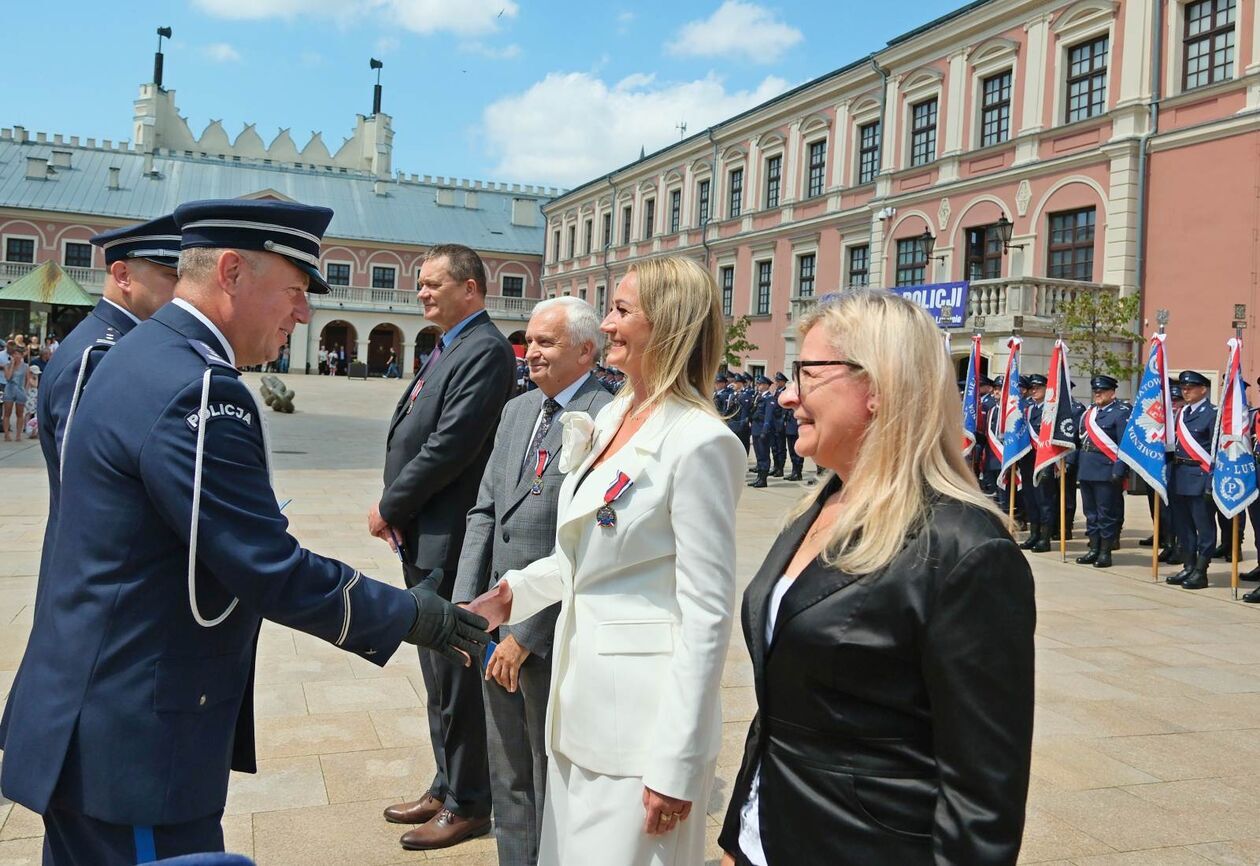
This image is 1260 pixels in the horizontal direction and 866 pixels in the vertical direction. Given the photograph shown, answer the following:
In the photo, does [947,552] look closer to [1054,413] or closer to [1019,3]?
[1054,413]

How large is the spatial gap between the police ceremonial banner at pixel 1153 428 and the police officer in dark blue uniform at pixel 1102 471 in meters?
0.67

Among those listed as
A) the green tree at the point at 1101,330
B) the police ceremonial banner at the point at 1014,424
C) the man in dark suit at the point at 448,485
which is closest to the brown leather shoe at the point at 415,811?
the man in dark suit at the point at 448,485

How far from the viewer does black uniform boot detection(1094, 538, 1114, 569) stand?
11031 millimetres

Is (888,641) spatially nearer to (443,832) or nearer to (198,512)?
(198,512)

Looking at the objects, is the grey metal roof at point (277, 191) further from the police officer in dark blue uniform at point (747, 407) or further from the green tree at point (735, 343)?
the police officer in dark blue uniform at point (747, 407)

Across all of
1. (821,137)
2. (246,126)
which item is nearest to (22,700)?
(821,137)

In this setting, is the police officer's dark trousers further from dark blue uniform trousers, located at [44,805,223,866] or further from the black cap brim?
dark blue uniform trousers, located at [44,805,223,866]

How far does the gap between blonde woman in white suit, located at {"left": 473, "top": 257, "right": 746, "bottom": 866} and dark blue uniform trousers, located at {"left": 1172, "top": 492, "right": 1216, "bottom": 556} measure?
378 inches

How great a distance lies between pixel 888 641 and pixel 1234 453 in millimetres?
9869

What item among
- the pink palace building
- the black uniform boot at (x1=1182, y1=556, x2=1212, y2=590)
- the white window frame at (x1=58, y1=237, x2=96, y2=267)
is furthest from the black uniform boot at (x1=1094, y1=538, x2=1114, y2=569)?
the white window frame at (x1=58, y1=237, x2=96, y2=267)

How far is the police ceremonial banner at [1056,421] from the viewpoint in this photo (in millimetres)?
12000

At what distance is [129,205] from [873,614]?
60713 millimetres

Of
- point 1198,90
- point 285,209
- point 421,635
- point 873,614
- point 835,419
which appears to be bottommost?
point 421,635

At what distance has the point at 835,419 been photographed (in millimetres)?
1909
